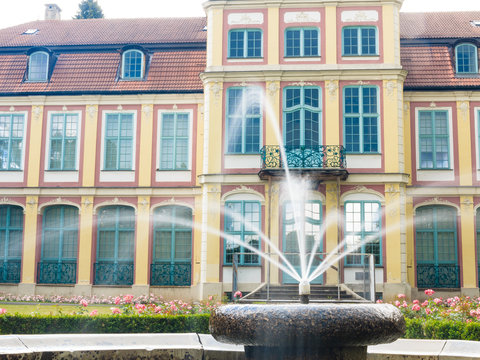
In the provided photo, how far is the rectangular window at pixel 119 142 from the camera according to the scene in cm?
2136

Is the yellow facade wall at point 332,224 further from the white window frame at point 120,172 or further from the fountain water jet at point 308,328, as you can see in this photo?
the fountain water jet at point 308,328

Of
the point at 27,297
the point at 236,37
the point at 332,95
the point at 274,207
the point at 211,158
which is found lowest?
the point at 27,297

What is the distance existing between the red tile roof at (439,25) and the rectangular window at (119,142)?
10214mm

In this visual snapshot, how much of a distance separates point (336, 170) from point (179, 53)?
7.91 metres

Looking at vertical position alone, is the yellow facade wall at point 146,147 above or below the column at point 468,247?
above

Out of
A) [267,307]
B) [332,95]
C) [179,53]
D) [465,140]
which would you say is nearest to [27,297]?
[179,53]

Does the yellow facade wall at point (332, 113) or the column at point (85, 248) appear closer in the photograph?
the yellow facade wall at point (332, 113)

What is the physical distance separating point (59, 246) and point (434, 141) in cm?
1305

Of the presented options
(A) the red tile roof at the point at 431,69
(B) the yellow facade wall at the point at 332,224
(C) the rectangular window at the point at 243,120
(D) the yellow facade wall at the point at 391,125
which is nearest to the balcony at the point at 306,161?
(B) the yellow facade wall at the point at 332,224

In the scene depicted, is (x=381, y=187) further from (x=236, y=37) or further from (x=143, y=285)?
(x=143, y=285)

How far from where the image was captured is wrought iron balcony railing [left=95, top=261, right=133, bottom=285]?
20656 millimetres

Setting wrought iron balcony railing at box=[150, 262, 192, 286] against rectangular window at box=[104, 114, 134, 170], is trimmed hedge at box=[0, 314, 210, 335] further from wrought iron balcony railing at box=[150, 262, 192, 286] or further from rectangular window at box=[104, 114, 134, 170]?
rectangular window at box=[104, 114, 134, 170]

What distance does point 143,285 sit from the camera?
66.7ft

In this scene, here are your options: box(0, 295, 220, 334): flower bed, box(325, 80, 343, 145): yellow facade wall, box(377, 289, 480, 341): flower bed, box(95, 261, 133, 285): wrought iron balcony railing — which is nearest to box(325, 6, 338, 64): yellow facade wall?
box(325, 80, 343, 145): yellow facade wall
